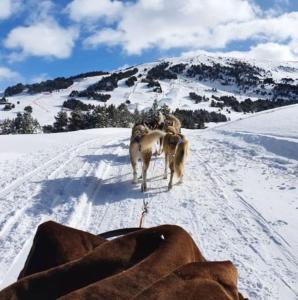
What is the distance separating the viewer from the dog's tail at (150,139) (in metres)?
9.80

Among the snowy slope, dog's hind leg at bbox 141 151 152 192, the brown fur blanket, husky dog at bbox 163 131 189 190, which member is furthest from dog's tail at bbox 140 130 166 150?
the brown fur blanket

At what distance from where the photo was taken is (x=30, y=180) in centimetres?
1184

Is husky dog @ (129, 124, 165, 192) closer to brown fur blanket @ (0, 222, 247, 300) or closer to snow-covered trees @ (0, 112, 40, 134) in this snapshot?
brown fur blanket @ (0, 222, 247, 300)

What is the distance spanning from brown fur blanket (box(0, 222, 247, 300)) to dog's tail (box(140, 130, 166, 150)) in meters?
7.34

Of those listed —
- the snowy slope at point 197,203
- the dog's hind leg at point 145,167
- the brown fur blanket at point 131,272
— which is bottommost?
the snowy slope at point 197,203

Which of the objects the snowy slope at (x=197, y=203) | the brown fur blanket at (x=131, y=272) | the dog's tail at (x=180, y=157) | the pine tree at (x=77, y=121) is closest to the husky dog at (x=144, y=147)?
the snowy slope at (x=197, y=203)

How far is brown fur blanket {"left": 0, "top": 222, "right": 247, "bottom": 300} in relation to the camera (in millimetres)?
1776

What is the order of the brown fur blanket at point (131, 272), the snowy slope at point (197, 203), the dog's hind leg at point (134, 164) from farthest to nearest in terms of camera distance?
1. the dog's hind leg at point (134, 164)
2. the snowy slope at point (197, 203)
3. the brown fur blanket at point (131, 272)

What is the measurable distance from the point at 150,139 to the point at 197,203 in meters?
1.91

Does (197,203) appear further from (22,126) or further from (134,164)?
(22,126)

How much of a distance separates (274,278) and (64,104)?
133m

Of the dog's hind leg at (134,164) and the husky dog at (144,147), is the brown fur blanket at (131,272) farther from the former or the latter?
the dog's hind leg at (134,164)

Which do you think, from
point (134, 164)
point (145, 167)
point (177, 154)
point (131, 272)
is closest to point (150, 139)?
point (145, 167)

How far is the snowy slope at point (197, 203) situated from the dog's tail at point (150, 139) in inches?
39.9
